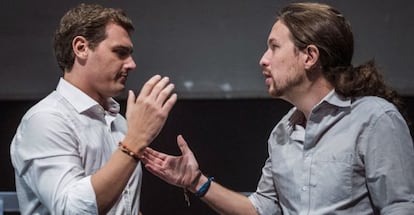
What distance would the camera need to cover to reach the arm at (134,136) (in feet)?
5.50

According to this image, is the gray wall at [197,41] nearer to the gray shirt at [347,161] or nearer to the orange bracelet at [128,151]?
the gray shirt at [347,161]

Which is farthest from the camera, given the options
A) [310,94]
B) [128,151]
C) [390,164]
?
[310,94]

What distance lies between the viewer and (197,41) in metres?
3.20

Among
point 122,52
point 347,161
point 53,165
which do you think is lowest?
point 347,161

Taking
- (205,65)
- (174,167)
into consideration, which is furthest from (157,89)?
(205,65)

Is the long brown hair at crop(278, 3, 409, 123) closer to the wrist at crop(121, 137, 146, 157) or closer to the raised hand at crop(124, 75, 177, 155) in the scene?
the raised hand at crop(124, 75, 177, 155)

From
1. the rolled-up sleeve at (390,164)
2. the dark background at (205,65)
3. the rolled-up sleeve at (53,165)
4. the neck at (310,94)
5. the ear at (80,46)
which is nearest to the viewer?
the rolled-up sleeve at (53,165)

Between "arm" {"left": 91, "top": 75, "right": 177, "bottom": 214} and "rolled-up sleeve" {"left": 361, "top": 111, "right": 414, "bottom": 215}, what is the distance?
583 millimetres

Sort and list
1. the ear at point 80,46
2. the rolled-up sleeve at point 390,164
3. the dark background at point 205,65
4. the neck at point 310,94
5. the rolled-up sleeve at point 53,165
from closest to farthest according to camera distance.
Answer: the rolled-up sleeve at point 53,165, the rolled-up sleeve at point 390,164, the ear at point 80,46, the neck at point 310,94, the dark background at point 205,65

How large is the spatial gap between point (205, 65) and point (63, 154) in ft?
4.99

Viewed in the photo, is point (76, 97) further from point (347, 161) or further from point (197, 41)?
point (197, 41)

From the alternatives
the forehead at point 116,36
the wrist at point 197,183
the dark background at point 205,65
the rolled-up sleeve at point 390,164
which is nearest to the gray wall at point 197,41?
the dark background at point 205,65

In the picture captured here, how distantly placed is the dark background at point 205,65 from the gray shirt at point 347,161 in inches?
39.2

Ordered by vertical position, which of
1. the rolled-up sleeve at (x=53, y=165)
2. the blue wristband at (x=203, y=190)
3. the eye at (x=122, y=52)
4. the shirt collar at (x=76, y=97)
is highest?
the eye at (x=122, y=52)
